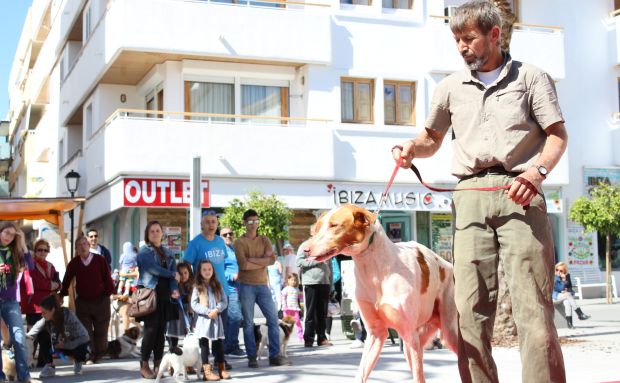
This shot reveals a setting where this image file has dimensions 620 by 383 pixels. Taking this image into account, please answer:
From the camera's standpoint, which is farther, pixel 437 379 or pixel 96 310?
pixel 96 310

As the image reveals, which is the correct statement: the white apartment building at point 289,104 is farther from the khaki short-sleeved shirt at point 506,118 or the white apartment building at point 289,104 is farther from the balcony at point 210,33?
the khaki short-sleeved shirt at point 506,118

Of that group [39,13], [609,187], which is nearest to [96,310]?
[609,187]

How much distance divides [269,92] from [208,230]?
15030 millimetres

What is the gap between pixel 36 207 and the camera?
14.1 meters

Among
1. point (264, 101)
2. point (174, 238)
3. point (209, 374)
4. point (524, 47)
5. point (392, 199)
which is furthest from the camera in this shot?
point (524, 47)

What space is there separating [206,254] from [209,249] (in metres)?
0.08

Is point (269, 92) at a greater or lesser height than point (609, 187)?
greater

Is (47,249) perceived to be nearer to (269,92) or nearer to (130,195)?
(130,195)

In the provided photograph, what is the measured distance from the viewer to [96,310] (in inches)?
545

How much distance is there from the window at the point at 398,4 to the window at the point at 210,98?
5.45 m

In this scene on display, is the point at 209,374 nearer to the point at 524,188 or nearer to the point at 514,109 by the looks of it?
the point at 514,109

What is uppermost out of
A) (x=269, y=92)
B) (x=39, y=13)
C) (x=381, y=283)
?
(x=39, y=13)

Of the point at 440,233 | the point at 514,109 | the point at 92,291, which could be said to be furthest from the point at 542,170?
the point at 440,233

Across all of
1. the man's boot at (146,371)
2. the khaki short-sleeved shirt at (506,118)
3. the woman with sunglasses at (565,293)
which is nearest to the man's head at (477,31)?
the khaki short-sleeved shirt at (506,118)
